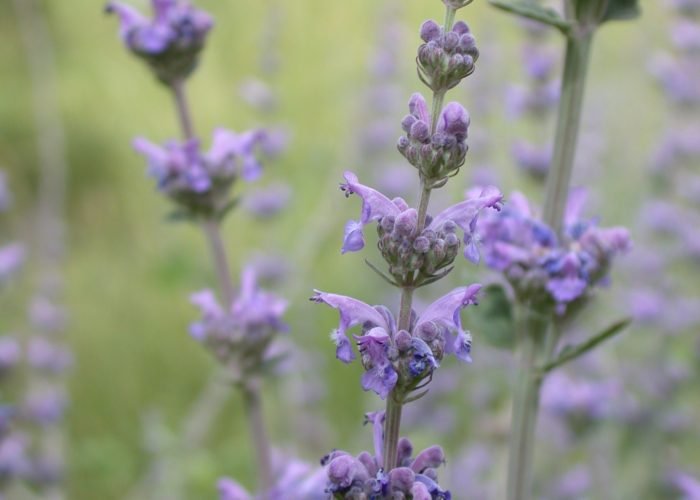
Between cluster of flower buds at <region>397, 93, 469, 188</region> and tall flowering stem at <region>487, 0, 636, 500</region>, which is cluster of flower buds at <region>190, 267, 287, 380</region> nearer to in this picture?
tall flowering stem at <region>487, 0, 636, 500</region>

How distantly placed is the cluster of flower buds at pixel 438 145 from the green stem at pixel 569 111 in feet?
2.31

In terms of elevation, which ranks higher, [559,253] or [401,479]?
[559,253]

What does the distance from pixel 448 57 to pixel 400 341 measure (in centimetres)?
46

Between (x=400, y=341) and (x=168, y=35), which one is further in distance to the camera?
(x=168, y=35)

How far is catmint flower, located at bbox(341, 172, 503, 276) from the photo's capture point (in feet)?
4.31

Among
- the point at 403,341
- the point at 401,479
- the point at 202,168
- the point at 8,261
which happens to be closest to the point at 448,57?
the point at 403,341

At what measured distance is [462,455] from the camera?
15.4ft

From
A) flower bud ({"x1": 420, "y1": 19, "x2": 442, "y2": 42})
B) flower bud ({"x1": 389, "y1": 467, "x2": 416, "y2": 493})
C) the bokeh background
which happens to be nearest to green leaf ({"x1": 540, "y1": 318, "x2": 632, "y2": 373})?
flower bud ({"x1": 389, "y1": 467, "x2": 416, "y2": 493})

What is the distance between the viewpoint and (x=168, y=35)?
229cm

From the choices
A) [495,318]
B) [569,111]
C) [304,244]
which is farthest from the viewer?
[304,244]

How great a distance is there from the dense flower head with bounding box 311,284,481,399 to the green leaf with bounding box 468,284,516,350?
2.09ft

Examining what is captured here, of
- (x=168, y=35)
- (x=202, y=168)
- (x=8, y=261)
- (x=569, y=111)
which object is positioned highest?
(x=8, y=261)

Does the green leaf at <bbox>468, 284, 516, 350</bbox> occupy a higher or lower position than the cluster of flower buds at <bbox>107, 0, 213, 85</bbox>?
lower

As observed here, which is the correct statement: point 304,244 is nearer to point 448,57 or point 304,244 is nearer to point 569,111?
point 569,111
